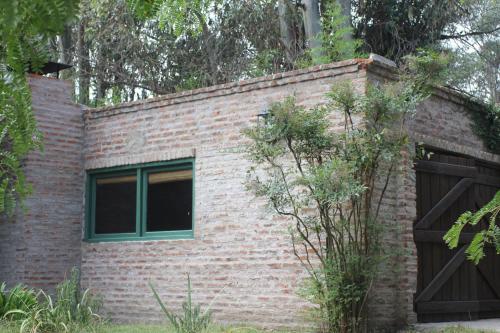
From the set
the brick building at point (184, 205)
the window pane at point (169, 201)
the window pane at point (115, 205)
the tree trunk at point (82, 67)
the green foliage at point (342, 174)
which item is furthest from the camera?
the tree trunk at point (82, 67)

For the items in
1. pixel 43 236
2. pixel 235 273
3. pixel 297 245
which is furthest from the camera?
pixel 43 236

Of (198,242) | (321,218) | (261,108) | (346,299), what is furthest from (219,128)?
(346,299)

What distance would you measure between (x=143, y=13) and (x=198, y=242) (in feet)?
27.4

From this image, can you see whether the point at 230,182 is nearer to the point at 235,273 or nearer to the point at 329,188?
the point at 235,273

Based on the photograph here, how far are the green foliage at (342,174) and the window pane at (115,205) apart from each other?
3388 mm

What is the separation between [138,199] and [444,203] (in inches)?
177

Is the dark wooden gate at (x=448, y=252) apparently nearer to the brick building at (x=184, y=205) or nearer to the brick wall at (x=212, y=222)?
the brick building at (x=184, y=205)

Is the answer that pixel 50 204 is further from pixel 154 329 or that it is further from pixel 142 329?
pixel 154 329

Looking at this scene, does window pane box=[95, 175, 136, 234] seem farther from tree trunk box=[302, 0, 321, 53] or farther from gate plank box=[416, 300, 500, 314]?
tree trunk box=[302, 0, 321, 53]

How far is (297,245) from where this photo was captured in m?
9.41

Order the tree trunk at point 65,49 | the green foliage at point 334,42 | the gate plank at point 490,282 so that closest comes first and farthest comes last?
the gate plank at point 490,282 → the green foliage at point 334,42 → the tree trunk at point 65,49

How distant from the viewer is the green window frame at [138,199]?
35.7ft

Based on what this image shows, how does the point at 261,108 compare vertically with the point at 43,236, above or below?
above

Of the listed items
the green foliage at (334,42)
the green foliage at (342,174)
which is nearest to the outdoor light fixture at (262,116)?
the green foliage at (342,174)
